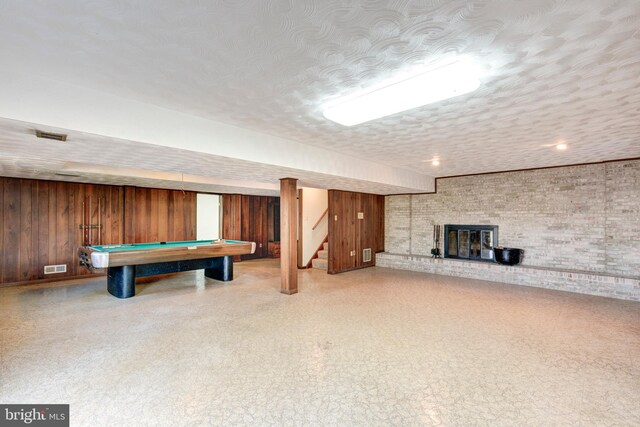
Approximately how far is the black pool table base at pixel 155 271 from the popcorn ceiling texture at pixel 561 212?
16.8 feet

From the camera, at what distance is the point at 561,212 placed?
19.1 feet

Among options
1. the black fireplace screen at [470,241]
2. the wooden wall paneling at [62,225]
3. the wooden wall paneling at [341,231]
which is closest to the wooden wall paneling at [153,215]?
the wooden wall paneling at [62,225]

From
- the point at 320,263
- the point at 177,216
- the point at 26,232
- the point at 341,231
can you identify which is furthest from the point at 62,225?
the point at 341,231

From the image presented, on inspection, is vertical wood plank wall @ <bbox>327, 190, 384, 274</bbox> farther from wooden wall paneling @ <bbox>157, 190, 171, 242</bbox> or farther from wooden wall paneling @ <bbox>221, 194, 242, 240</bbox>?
wooden wall paneling @ <bbox>157, 190, 171, 242</bbox>

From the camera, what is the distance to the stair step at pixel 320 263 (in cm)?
766

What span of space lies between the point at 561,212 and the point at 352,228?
431 centimetres

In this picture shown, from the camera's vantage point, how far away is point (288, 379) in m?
2.55

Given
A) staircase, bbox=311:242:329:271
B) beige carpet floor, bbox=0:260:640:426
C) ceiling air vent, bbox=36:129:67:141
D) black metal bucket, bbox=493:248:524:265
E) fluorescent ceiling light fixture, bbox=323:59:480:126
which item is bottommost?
beige carpet floor, bbox=0:260:640:426

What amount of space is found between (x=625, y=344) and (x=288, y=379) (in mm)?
3673

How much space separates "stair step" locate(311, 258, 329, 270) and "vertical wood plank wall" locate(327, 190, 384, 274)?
1.63 feet

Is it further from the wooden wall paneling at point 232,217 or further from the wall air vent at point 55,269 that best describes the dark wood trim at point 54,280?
the wooden wall paneling at point 232,217

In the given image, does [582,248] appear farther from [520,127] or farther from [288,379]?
[288,379]

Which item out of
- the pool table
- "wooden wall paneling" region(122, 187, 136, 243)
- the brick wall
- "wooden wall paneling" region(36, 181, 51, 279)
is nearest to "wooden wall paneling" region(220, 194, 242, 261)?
"wooden wall paneling" region(122, 187, 136, 243)

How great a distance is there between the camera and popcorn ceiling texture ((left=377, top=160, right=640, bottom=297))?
5207 mm
